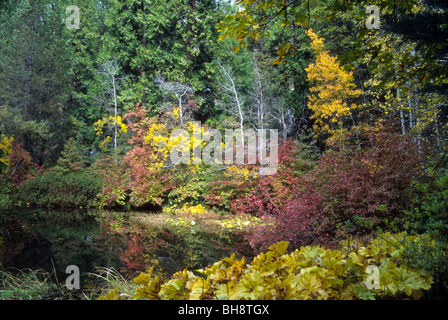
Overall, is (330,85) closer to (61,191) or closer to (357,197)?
(357,197)

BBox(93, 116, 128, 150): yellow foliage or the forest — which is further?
BBox(93, 116, 128, 150): yellow foliage

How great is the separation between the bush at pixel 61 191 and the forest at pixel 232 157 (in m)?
0.06

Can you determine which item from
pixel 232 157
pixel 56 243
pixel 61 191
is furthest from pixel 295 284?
pixel 61 191

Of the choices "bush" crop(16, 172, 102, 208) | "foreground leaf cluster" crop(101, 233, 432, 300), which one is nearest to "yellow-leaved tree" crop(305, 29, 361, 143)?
"foreground leaf cluster" crop(101, 233, 432, 300)

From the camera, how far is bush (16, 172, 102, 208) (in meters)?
12.9

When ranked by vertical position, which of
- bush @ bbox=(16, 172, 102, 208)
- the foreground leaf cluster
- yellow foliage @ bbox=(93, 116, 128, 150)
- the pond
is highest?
yellow foliage @ bbox=(93, 116, 128, 150)

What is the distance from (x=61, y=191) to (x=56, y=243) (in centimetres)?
654

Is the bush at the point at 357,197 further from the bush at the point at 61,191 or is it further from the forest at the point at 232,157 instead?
the bush at the point at 61,191

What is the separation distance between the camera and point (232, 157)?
11008 mm

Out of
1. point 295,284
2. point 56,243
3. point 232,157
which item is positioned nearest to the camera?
point 295,284

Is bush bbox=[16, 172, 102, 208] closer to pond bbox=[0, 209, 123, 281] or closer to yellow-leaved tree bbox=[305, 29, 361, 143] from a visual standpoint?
pond bbox=[0, 209, 123, 281]

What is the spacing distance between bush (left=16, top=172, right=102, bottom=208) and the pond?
1.43m

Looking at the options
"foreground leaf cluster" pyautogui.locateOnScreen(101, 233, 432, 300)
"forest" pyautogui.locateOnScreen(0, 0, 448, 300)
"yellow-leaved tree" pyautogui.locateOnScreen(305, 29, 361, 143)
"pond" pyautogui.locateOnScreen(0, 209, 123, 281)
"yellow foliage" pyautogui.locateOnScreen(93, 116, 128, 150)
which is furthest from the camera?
"yellow foliage" pyautogui.locateOnScreen(93, 116, 128, 150)
